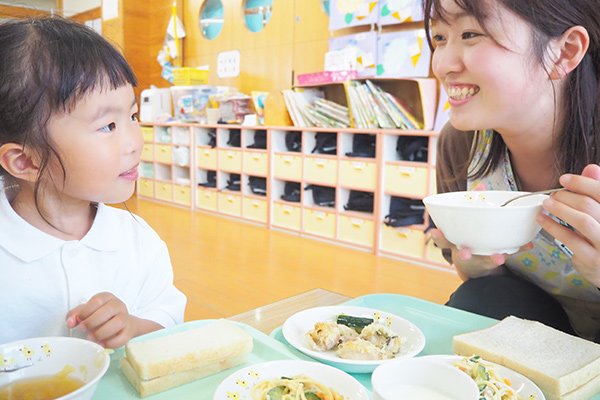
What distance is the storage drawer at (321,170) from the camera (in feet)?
12.9

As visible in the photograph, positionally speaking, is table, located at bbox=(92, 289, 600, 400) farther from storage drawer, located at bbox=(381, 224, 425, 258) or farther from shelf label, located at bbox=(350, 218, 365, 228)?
shelf label, located at bbox=(350, 218, 365, 228)

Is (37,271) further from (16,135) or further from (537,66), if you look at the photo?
(537,66)

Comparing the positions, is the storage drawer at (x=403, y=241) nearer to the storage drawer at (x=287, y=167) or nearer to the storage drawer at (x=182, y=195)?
the storage drawer at (x=287, y=167)

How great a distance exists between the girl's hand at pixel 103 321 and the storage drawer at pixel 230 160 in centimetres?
402

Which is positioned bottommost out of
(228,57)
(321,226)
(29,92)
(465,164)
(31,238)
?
(321,226)

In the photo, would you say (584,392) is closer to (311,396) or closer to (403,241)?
(311,396)

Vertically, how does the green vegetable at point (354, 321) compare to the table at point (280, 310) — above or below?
above

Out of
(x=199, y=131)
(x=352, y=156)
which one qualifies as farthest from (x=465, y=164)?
(x=199, y=131)

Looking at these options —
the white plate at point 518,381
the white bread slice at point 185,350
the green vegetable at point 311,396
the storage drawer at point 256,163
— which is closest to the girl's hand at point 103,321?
the white bread slice at point 185,350

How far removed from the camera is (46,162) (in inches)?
34.1

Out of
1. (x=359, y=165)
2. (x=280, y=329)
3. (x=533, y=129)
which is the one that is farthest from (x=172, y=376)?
(x=359, y=165)

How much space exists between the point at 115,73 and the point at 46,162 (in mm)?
211

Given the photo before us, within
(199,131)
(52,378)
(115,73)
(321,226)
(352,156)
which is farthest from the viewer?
(199,131)

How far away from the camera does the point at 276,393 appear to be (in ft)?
2.00
